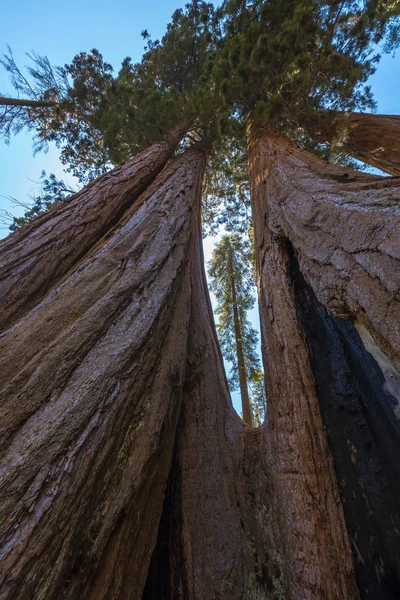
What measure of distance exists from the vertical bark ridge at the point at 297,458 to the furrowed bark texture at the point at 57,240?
1786 mm

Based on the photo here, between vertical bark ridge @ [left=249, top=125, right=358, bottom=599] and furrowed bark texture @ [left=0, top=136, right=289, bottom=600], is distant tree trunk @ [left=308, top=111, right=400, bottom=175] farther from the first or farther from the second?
furrowed bark texture @ [left=0, top=136, right=289, bottom=600]

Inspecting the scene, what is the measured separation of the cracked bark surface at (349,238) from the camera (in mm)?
1138

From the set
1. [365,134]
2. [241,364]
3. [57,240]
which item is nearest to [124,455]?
[57,240]

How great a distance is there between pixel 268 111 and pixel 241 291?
249 inches

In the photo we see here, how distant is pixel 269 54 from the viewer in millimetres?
4148

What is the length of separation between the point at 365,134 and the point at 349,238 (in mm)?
5137

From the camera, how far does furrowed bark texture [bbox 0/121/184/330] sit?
2.17m

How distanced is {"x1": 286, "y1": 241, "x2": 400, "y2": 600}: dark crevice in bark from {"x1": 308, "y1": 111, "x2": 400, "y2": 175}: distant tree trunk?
4.21 m

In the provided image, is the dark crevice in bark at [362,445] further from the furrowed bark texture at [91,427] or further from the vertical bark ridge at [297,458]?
the furrowed bark texture at [91,427]

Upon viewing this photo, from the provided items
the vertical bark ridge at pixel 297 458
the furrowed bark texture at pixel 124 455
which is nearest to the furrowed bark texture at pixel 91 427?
the furrowed bark texture at pixel 124 455

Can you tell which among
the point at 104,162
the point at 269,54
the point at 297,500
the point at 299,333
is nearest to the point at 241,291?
the point at 104,162

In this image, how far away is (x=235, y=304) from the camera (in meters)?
9.20

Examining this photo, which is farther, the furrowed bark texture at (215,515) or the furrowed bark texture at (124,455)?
the furrowed bark texture at (215,515)

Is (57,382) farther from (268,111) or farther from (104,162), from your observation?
(104,162)
